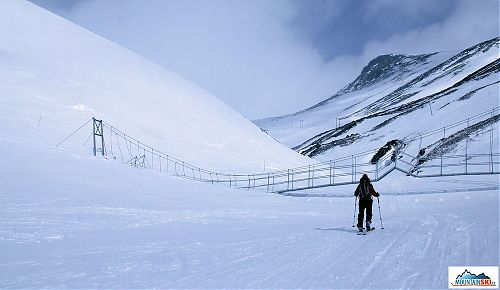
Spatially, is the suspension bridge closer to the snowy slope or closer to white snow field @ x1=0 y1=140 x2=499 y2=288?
the snowy slope

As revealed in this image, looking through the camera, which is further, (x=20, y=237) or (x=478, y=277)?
(x=20, y=237)

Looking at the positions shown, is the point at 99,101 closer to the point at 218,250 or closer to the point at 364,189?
the point at 364,189

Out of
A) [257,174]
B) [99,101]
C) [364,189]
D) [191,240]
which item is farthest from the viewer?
[99,101]

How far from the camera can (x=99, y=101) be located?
34.0 m

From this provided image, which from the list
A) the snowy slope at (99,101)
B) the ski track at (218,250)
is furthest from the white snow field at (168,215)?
the snowy slope at (99,101)

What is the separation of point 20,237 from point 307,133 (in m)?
124

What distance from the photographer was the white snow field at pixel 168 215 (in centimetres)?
689

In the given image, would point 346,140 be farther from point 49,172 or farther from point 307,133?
point 49,172

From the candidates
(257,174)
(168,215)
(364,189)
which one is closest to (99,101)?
(257,174)

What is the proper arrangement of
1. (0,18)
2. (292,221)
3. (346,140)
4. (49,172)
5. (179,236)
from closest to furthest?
1. (179,236)
2. (292,221)
3. (49,172)
4. (0,18)
5. (346,140)

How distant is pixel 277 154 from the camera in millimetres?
41406

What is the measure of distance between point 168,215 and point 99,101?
23108 mm

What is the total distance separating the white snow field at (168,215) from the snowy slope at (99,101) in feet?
0.60

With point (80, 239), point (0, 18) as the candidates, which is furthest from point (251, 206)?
point (0, 18)
